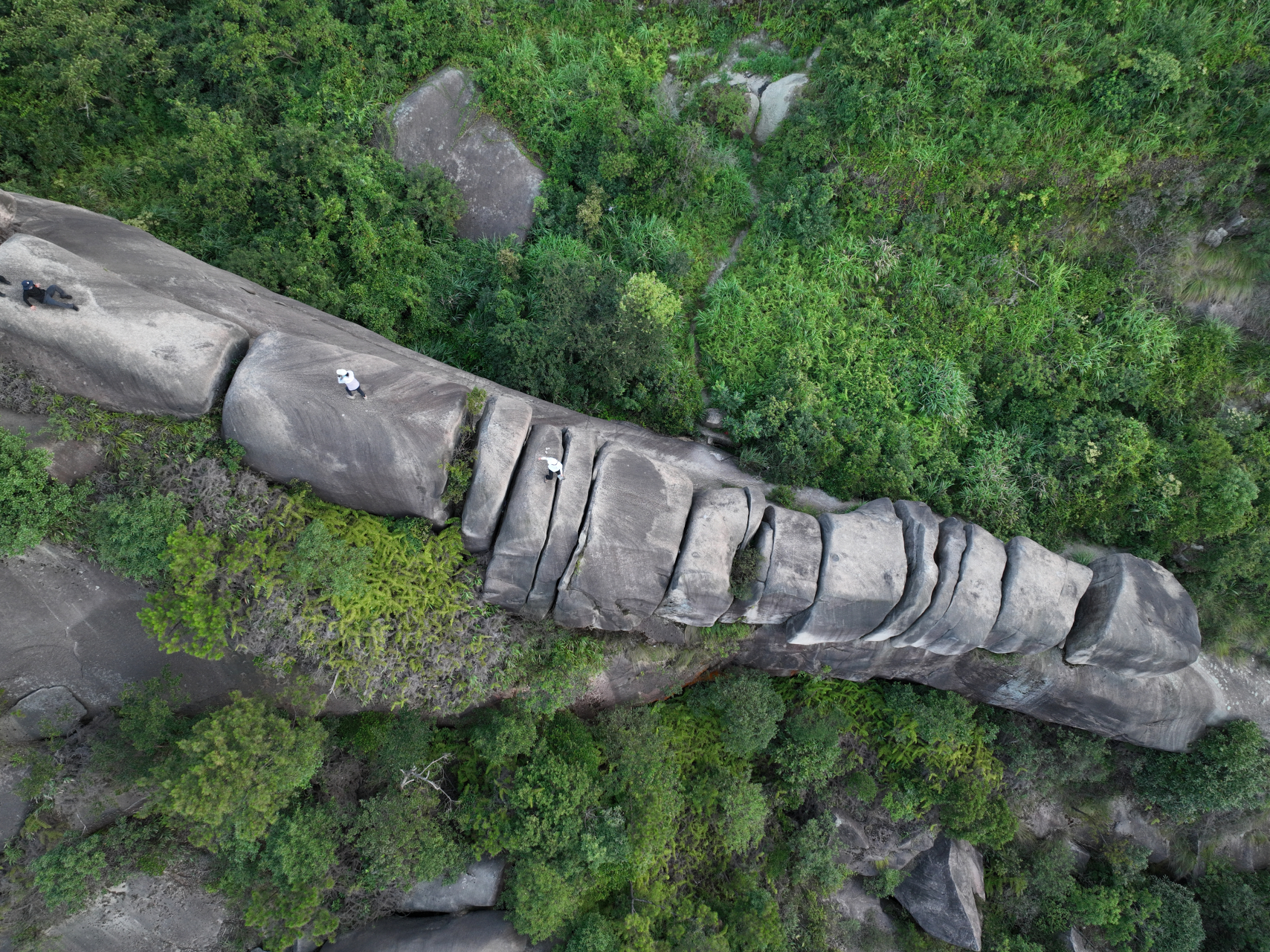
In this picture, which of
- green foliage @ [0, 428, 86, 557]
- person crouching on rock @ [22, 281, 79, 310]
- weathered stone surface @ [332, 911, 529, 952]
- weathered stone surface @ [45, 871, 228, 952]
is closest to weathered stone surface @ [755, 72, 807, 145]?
person crouching on rock @ [22, 281, 79, 310]

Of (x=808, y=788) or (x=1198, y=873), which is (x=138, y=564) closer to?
(x=808, y=788)

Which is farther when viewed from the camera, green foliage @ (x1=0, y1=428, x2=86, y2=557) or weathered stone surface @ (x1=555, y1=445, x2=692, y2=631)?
weathered stone surface @ (x1=555, y1=445, x2=692, y2=631)

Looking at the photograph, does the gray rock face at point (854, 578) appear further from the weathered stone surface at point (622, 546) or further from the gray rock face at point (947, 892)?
the gray rock face at point (947, 892)

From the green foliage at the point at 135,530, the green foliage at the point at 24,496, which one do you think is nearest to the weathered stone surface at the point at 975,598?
the green foliage at the point at 135,530

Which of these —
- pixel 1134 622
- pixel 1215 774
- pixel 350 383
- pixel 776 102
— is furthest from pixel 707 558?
pixel 1215 774

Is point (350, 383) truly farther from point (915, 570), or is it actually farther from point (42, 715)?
point (915, 570)

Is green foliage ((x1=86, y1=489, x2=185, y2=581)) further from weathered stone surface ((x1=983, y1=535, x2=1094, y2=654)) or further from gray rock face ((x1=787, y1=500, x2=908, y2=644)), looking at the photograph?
weathered stone surface ((x1=983, y1=535, x2=1094, y2=654))
